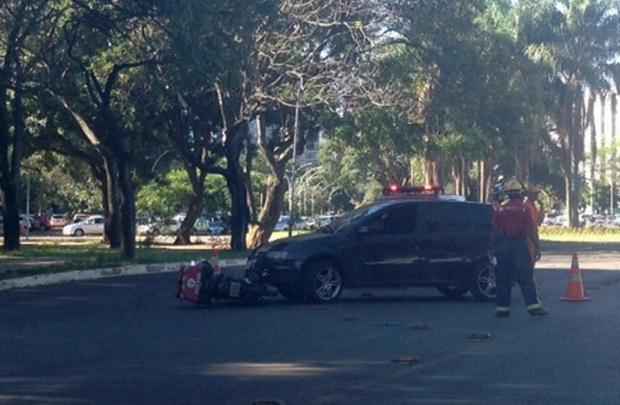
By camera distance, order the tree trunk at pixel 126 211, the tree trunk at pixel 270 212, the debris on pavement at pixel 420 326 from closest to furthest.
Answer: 1. the debris on pavement at pixel 420 326
2. the tree trunk at pixel 126 211
3. the tree trunk at pixel 270 212

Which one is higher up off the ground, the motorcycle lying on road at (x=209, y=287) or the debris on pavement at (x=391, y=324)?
the motorcycle lying on road at (x=209, y=287)

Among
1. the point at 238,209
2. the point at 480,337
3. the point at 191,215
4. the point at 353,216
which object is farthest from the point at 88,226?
the point at 480,337

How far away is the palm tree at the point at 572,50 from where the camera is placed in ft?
189

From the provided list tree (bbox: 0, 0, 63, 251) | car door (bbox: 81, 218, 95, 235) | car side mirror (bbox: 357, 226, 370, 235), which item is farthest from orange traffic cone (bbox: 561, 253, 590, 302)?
car door (bbox: 81, 218, 95, 235)

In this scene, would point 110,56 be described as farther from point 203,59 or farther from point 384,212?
point 384,212

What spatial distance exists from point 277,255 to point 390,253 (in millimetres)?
1890

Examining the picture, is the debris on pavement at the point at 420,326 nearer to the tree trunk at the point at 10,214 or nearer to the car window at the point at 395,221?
the car window at the point at 395,221

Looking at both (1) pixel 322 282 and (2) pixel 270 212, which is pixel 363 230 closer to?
(1) pixel 322 282

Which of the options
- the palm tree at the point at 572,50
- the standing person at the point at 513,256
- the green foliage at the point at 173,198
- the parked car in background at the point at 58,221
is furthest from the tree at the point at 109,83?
the parked car in background at the point at 58,221

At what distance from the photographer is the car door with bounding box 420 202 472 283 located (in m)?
20.0

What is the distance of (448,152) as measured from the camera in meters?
49.3

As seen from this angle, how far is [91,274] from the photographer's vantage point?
2756 cm

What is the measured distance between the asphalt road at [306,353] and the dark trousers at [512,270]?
34cm

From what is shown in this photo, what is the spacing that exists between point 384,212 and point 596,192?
10532 cm
